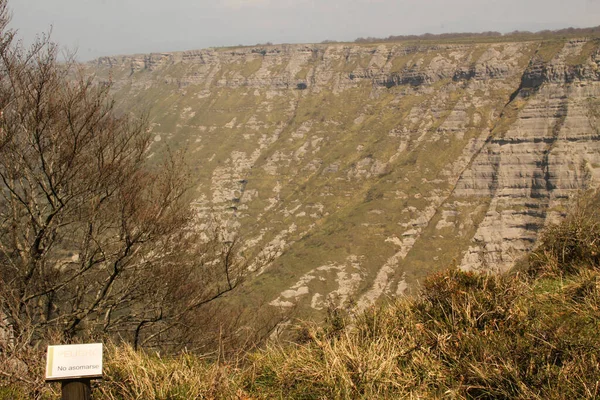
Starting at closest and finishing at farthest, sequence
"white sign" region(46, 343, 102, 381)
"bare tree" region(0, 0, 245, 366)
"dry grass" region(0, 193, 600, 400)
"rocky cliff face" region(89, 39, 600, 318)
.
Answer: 1. "white sign" region(46, 343, 102, 381)
2. "dry grass" region(0, 193, 600, 400)
3. "bare tree" region(0, 0, 245, 366)
4. "rocky cliff face" region(89, 39, 600, 318)

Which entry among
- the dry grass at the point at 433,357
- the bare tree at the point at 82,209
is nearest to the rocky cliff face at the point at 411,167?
the bare tree at the point at 82,209

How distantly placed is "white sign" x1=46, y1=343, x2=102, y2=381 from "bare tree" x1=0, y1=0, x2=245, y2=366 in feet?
21.6

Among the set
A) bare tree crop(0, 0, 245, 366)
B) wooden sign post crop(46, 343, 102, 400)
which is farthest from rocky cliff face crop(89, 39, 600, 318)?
wooden sign post crop(46, 343, 102, 400)

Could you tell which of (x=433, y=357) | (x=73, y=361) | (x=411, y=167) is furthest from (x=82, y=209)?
(x=411, y=167)

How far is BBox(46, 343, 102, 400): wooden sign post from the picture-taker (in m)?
4.99

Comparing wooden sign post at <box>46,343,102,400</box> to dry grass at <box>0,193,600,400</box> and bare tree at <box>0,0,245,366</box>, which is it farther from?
bare tree at <box>0,0,245,366</box>

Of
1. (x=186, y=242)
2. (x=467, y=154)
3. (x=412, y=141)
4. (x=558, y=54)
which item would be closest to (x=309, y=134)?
(x=412, y=141)

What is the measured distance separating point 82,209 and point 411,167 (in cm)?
13910

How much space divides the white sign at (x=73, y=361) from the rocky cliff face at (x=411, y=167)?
90.0m

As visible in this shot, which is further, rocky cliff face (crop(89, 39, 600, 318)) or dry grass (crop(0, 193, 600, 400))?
rocky cliff face (crop(89, 39, 600, 318))

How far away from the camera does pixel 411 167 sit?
14812 cm

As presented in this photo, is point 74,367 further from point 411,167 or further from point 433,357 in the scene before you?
point 411,167

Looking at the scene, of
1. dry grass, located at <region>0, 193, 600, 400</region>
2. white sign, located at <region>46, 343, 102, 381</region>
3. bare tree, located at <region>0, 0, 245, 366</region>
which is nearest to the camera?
white sign, located at <region>46, 343, 102, 381</region>

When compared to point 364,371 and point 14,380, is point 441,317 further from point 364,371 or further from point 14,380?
point 14,380
